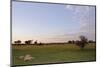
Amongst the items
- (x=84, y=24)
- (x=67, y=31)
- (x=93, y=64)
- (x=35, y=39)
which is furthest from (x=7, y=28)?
(x=93, y=64)

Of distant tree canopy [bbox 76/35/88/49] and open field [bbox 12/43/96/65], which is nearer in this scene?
open field [bbox 12/43/96/65]

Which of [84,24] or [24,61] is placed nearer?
[24,61]

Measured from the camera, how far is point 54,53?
2834 mm

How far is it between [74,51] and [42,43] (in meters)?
0.50

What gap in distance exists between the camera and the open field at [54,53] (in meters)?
2.68

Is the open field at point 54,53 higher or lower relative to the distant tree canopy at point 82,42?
lower

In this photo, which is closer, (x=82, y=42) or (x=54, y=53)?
(x=54, y=53)

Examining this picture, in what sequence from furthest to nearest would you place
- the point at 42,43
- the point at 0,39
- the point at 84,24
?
1. the point at 84,24
2. the point at 42,43
3. the point at 0,39

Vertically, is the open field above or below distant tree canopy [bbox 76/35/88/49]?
below

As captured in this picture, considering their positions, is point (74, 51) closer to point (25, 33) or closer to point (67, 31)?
point (67, 31)

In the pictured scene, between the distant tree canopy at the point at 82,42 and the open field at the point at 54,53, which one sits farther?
the distant tree canopy at the point at 82,42

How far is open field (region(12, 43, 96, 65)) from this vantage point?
2684mm

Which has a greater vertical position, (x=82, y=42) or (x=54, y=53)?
(x=82, y=42)

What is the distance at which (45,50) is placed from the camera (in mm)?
2795
